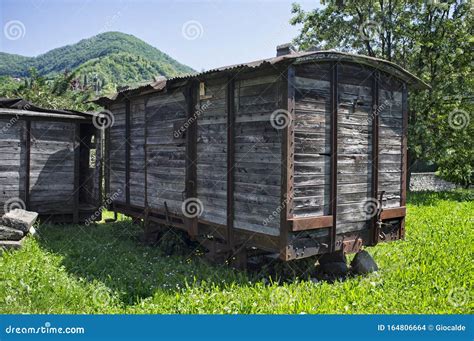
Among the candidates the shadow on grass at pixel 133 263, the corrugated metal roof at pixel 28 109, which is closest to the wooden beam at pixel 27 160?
the corrugated metal roof at pixel 28 109

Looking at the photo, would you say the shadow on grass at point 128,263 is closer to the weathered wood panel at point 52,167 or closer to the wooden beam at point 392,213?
the weathered wood panel at point 52,167

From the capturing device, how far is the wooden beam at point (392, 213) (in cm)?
795

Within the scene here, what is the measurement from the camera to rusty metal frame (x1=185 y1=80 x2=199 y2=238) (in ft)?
28.0

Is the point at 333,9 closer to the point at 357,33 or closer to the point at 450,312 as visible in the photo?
the point at 357,33

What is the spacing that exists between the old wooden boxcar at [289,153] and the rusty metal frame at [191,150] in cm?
2

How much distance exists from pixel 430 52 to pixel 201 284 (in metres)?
19.0

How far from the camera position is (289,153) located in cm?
643

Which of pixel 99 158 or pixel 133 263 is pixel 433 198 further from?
pixel 133 263

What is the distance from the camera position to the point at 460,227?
1110 cm

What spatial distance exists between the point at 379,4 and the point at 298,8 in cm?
528

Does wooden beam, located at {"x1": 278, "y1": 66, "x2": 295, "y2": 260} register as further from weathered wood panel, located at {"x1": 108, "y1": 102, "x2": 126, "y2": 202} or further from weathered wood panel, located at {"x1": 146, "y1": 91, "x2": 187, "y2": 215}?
weathered wood panel, located at {"x1": 108, "y1": 102, "x2": 126, "y2": 202}

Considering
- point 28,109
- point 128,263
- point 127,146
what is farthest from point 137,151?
point 28,109

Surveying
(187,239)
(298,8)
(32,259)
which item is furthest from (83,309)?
(298,8)

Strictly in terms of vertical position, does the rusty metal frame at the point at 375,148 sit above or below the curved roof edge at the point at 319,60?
below
